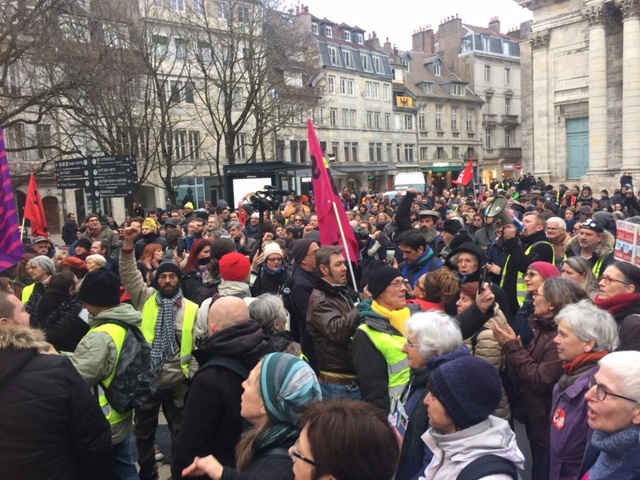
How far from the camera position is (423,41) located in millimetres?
68438

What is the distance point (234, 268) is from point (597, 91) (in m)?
27.6

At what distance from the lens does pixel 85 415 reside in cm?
316

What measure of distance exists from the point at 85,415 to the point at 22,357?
48 centimetres

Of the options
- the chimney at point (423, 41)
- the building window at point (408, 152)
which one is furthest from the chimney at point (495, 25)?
the building window at point (408, 152)

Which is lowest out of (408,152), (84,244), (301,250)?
(84,244)

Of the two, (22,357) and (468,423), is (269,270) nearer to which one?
(22,357)

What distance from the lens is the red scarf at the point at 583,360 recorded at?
327 cm

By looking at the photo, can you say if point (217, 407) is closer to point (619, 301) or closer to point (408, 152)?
point (619, 301)

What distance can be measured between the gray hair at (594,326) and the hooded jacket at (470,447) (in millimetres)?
1037

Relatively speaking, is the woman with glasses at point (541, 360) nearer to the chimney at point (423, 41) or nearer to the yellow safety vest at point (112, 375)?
the yellow safety vest at point (112, 375)

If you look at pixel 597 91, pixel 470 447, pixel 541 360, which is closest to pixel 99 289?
pixel 470 447

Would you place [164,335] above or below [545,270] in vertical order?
below

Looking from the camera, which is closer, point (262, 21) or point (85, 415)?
point (85, 415)

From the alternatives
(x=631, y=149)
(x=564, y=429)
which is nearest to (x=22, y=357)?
(x=564, y=429)
